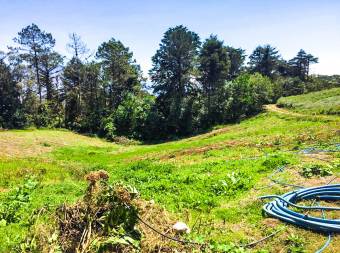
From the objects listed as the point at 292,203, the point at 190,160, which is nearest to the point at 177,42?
the point at 190,160

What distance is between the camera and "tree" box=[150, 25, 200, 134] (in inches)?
1970

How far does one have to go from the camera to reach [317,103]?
4644 centimetres

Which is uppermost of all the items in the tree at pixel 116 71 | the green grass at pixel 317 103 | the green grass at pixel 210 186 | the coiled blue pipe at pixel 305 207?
the tree at pixel 116 71

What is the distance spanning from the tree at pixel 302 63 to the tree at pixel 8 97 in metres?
57.9

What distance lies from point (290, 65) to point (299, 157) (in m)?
73.0

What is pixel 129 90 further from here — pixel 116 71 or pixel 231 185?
pixel 231 185

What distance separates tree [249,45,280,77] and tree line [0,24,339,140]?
60.5ft

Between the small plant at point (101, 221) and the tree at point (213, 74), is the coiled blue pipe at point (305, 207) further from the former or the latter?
the tree at point (213, 74)

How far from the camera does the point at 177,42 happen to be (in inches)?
1987

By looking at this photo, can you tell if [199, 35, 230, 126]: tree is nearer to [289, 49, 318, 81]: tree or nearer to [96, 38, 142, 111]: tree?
[96, 38, 142, 111]: tree

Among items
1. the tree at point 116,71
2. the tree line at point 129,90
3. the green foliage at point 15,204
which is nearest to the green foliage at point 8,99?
the tree line at point 129,90

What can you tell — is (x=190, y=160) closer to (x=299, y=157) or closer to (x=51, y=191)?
A: (x=299, y=157)

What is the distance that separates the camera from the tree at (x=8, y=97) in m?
54.0

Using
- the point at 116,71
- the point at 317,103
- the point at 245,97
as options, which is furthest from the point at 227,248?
the point at 116,71
